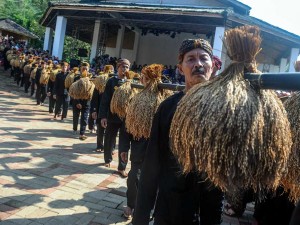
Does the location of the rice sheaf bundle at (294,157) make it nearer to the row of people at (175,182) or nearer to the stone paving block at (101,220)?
the row of people at (175,182)

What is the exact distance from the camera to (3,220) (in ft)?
13.0

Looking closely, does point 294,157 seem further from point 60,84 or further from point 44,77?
point 44,77

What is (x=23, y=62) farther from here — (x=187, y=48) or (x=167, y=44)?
(x=187, y=48)

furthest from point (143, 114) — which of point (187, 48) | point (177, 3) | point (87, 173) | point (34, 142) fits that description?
point (177, 3)

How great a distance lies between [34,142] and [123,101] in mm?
3495

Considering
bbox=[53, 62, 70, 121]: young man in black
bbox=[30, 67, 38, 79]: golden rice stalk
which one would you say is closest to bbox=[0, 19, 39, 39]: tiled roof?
bbox=[30, 67, 38, 79]: golden rice stalk

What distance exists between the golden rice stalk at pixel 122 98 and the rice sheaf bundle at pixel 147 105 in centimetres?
184

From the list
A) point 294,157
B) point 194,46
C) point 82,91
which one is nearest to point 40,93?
point 82,91

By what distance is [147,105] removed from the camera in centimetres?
369

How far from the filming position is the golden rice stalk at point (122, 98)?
5.74 m

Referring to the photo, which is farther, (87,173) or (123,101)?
(87,173)

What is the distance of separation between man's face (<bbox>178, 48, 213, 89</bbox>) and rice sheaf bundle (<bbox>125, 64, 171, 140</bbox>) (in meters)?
1.43

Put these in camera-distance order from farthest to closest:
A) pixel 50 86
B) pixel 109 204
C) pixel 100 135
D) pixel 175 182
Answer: pixel 50 86, pixel 100 135, pixel 109 204, pixel 175 182

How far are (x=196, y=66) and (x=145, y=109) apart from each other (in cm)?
155
